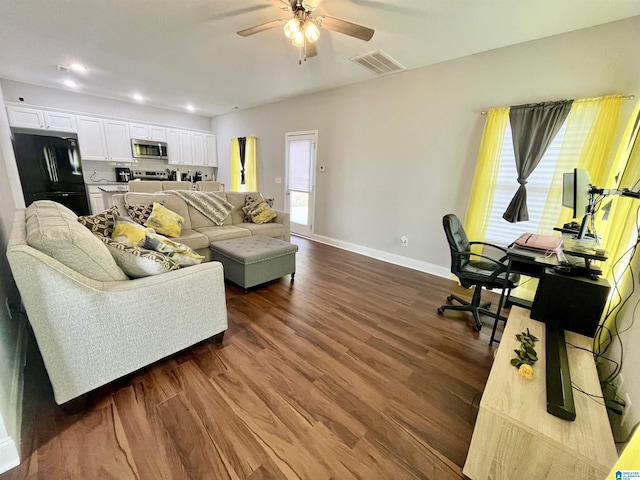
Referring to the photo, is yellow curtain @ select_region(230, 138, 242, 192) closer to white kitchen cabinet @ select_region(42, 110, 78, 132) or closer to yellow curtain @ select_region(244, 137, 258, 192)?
yellow curtain @ select_region(244, 137, 258, 192)

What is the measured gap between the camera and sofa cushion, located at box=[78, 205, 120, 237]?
1769 millimetres

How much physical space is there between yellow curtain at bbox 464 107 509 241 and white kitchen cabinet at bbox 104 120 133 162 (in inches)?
264

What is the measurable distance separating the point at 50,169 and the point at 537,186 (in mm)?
7269

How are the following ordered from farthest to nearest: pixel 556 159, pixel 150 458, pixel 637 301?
pixel 556 159, pixel 637 301, pixel 150 458

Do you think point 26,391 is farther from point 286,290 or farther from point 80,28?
point 80,28

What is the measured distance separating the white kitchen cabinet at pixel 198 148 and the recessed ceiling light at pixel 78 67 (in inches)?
→ 108

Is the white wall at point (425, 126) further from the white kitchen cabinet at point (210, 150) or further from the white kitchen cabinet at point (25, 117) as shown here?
the white kitchen cabinet at point (25, 117)

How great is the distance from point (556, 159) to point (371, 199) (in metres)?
2.21

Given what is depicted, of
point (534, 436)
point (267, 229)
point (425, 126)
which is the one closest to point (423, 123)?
point (425, 126)

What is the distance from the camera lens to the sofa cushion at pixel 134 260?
1527mm

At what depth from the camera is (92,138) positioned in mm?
5160

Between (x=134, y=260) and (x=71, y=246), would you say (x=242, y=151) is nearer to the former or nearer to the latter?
(x=134, y=260)

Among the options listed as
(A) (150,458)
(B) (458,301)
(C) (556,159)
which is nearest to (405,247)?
(B) (458,301)

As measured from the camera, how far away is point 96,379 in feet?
4.52
